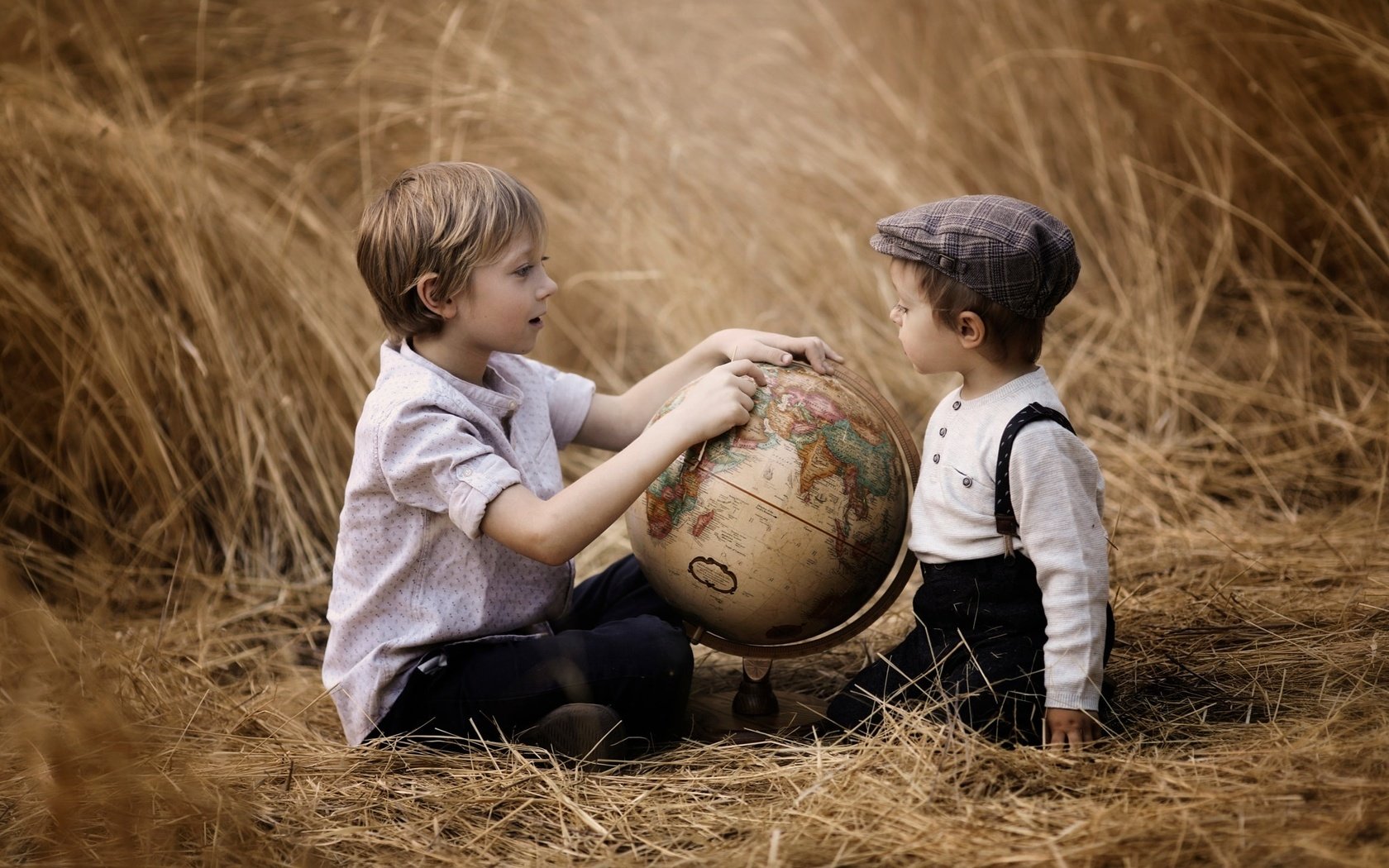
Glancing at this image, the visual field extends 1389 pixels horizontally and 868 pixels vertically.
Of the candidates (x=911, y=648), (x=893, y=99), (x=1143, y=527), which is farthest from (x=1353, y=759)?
(x=893, y=99)

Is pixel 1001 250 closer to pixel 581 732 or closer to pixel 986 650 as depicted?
pixel 986 650

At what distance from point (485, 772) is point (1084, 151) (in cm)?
463

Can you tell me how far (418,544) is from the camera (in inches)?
118

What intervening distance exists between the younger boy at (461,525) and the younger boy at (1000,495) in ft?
1.44

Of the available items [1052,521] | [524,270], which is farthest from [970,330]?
[524,270]

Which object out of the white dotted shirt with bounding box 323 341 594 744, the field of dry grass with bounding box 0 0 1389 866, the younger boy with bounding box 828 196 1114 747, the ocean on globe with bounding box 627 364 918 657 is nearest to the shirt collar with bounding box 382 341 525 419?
the white dotted shirt with bounding box 323 341 594 744

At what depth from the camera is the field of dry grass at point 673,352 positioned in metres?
2.53

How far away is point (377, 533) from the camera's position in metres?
3.03

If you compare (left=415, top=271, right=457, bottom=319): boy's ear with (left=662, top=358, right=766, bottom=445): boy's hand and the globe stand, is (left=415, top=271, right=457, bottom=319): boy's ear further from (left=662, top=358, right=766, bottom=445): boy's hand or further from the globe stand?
the globe stand

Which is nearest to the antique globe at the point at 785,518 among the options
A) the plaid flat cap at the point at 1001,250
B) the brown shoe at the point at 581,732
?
the brown shoe at the point at 581,732

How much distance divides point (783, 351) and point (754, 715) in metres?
0.98

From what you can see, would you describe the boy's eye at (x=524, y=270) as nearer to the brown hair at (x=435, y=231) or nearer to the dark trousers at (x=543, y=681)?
the brown hair at (x=435, y=231)

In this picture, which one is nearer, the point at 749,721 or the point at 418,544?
the point at 418,544

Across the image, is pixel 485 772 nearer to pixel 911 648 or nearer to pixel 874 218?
pixel 911 648
